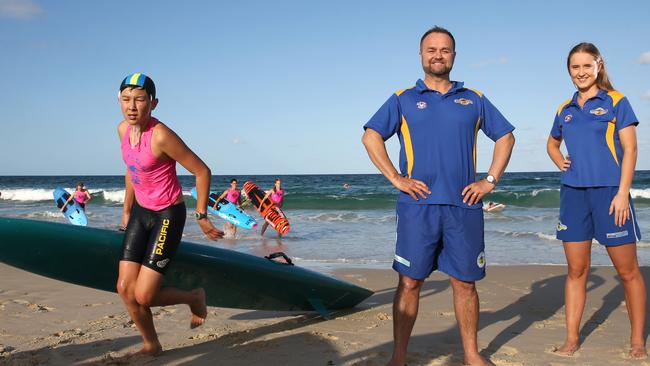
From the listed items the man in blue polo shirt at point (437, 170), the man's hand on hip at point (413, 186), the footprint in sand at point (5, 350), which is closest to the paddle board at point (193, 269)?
the footprint in sand at point (5, 350)

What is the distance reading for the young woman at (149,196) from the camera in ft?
12.2

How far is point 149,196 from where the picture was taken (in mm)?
3859

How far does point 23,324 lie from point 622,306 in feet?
17.7

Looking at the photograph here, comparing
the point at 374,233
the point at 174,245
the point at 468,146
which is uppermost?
the point at 468,146

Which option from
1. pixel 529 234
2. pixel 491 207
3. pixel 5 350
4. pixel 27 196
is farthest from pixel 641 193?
pixel 27 196

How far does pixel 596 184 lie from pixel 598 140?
0.28m

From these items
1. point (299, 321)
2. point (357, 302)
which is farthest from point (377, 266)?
point (299, 321)

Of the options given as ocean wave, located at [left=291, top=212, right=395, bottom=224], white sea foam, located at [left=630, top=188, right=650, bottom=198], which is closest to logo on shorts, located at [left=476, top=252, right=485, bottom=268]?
ocean wave, located at [left=291, top=212, right=395, bottom=224]

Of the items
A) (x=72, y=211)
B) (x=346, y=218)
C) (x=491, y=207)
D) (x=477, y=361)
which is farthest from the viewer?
(x=491, y=207)

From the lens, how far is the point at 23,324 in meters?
5.03

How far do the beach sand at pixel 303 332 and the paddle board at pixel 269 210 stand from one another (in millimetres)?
7344

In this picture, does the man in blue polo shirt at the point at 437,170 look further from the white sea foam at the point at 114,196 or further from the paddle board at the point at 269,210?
the white sea foam at the point at 114,196

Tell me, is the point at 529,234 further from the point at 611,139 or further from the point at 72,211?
the point at 72,211

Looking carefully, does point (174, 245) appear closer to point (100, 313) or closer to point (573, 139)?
point (100, 313)
